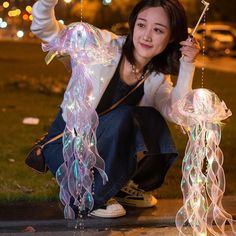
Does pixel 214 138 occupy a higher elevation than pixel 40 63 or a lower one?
higher

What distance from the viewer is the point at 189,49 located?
3.52 metres

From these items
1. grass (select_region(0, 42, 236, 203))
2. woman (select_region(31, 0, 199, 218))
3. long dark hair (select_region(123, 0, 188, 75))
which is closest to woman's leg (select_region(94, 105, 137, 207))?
woman (select_region(31, 0, 199, 218))

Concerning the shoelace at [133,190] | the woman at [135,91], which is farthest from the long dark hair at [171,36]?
the shoelace at [133,190]

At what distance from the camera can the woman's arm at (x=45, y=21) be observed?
3361 millimetres

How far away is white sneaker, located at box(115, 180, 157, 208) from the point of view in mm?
3943

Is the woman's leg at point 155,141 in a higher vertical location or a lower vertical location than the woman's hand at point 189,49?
lower

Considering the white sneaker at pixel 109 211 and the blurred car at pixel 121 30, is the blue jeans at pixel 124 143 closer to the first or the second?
the white sneaker at pixel 109 211

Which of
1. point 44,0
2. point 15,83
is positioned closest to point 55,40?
point 44,0

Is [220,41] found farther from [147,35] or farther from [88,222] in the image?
[88,222]

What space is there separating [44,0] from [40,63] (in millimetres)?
12944

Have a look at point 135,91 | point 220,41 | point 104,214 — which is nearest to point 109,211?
point 104,214

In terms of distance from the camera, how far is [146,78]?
148 inches

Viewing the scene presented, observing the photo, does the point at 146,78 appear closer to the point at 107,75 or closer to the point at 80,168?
the point at 107,75

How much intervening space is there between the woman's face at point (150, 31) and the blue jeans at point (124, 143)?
14.1 inches
